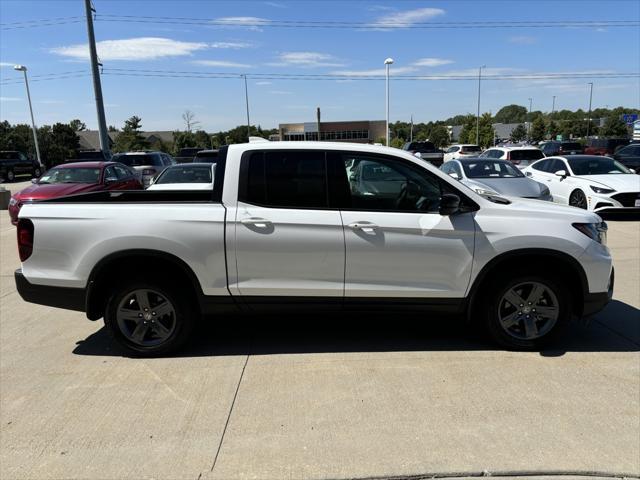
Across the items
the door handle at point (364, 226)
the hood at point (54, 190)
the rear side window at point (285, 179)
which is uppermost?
the rear side window at point (285, 179)

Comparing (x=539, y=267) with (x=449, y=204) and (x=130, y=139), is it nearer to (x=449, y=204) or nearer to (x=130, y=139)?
(x=449, y=204)

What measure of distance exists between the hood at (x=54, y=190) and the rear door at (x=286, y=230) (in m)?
8.09

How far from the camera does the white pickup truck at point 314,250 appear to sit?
13.2 ft

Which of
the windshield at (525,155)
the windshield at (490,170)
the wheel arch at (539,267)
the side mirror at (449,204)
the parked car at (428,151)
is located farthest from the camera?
the parked car at (428,151)

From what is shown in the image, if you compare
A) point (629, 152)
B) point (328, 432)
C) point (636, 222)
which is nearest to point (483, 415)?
point (328, 432)

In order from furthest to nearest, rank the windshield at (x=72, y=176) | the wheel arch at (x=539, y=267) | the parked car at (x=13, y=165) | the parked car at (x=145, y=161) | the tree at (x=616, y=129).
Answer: the tree at (x=616, y=129)
the parked car at (x=13, y=165)
the parked car at (x=145, y=161)
the windshield at (x=72, y=176)
the wheel arch at (x=539, y=267)

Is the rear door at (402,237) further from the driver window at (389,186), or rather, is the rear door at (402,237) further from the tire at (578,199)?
the tire at (578,199)

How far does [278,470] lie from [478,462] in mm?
1135

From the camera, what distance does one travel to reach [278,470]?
9.18 ft

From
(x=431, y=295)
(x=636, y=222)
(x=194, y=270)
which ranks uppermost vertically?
(x=194, y=270)

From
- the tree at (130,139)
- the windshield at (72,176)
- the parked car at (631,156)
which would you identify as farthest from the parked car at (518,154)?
the tree at (130,139)

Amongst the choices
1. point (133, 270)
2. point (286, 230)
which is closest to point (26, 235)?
point (133, 270)

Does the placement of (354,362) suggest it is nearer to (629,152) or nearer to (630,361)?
(630,361)

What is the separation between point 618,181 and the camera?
11.4m
